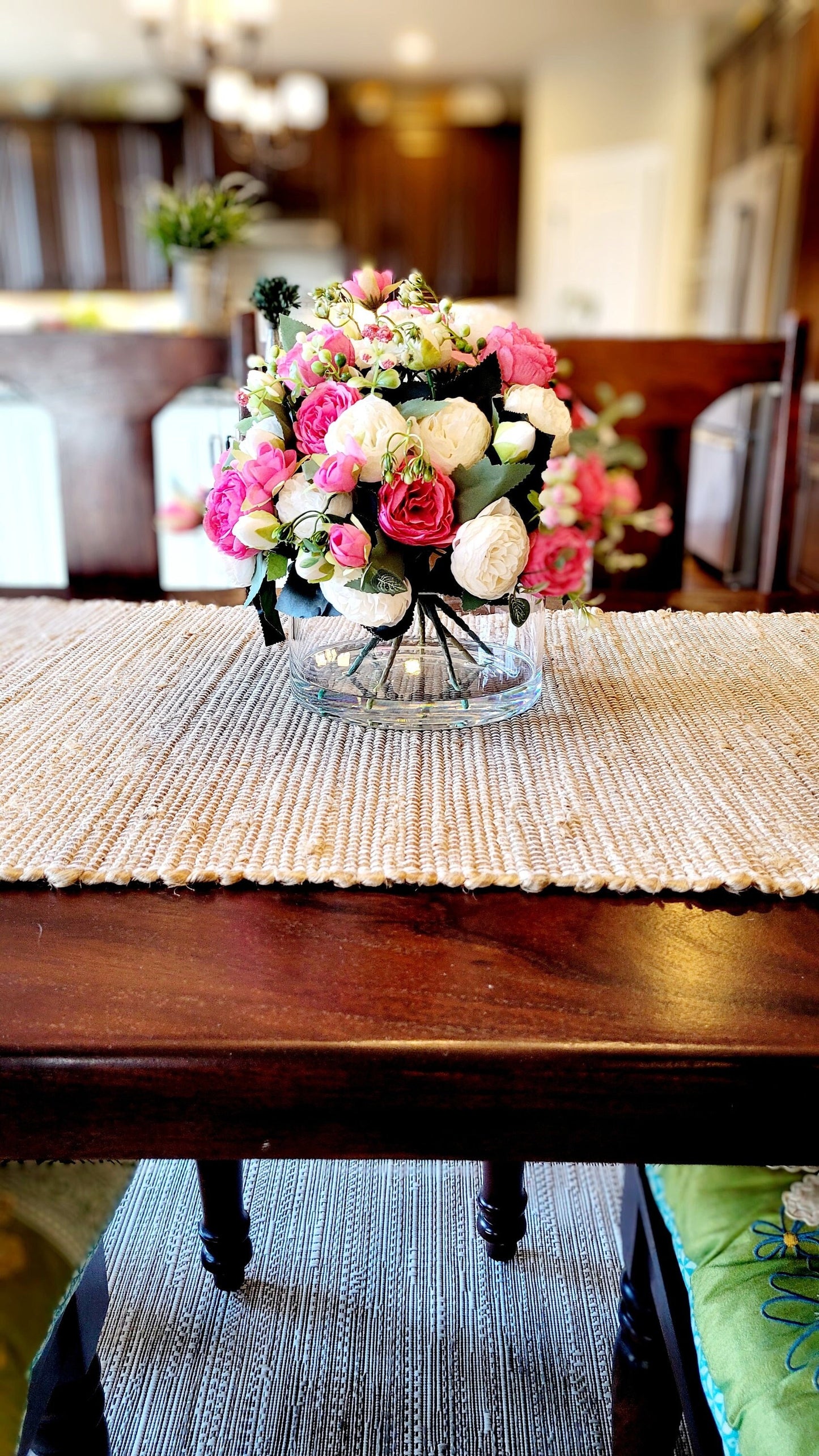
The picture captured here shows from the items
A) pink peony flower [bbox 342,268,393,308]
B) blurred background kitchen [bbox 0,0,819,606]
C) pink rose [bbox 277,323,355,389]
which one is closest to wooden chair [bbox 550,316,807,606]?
blurred background kitchen [bbox 0,0,819,606]

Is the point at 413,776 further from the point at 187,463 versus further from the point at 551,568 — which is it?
the point at 187,463

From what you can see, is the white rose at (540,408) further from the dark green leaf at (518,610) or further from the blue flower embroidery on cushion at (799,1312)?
the blue flower embroidery on cushion at (799,1312)

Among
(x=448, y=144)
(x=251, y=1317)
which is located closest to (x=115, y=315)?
(x=448, y=144)

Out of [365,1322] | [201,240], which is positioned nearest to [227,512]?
[365,1322]

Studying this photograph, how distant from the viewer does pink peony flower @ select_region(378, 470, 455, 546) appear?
71 cm

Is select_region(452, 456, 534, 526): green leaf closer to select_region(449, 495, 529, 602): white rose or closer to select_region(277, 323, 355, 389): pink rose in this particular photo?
select_region(449, 495, 529, 602): white rose

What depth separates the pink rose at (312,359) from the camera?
0.76 m

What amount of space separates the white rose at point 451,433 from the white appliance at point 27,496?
149cm

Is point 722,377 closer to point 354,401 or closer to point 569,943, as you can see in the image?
point 354,401

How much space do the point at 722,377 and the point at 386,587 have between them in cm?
100

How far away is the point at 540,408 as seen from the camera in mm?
756

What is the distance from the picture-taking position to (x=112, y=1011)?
501 mm

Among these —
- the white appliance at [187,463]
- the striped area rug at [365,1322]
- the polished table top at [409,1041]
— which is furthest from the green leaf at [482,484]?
the white appliance at [187,463]

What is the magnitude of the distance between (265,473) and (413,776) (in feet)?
0.76
